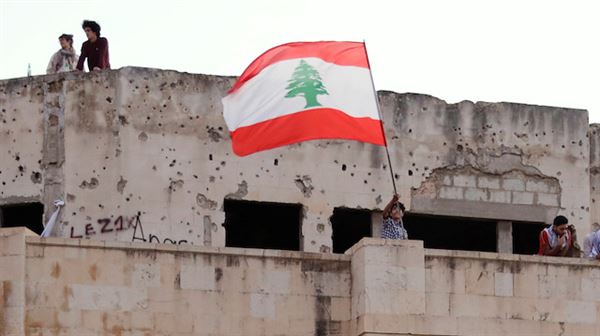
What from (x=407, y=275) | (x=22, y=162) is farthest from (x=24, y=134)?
(x=407, y=275)

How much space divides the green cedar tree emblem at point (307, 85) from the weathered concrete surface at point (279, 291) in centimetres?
234

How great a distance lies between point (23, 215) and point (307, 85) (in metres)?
7.43

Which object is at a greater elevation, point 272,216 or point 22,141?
point 22,141

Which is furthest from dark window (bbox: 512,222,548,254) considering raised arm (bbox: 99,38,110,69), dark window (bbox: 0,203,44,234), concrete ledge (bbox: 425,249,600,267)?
dark window (bbox: 0,203,44,234)

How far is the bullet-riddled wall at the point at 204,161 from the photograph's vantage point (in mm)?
27938

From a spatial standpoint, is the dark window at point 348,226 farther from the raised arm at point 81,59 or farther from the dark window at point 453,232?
the raised arm at point 81,59

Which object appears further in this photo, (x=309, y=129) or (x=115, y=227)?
(x=115, y=227)

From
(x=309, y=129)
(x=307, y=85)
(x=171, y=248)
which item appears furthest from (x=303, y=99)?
(x=171, y=248)

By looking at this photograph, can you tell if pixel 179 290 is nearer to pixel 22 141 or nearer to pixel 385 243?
pixel 385 243

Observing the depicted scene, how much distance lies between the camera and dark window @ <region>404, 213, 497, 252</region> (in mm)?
30891

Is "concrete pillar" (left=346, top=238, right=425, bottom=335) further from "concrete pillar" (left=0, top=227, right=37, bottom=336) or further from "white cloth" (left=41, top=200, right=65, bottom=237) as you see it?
"white cloth" (left=41, top=200, right=65, bottom=237)

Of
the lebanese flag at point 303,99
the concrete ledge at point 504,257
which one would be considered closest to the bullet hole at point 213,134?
the lebanese flag at point 303,99

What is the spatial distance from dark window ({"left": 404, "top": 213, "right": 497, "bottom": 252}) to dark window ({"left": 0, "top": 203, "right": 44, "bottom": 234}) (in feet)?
21.4

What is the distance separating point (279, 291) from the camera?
23844 mm
